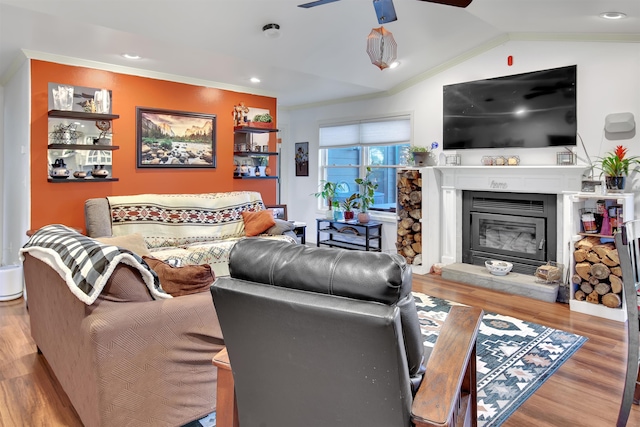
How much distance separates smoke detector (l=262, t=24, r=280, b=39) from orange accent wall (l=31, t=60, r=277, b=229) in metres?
1.71

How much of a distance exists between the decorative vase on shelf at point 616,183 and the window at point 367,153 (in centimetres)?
264

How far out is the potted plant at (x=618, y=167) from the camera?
3730mm

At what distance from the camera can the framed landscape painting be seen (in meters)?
4.95

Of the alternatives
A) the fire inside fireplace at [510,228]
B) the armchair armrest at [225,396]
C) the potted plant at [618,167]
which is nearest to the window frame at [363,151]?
the fire inside fireplace at [510,228]

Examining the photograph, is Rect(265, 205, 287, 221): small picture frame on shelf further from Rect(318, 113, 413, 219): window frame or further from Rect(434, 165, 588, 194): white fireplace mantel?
Rect(434, 165, 588, 194): white fireplace mantel

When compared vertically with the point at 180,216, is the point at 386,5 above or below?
above

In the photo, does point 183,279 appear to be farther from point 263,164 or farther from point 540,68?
point 540,68

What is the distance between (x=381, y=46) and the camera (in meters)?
2.84

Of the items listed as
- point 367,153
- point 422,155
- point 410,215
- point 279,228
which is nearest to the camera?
point 279,228

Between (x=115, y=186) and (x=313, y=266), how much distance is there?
4.29 m

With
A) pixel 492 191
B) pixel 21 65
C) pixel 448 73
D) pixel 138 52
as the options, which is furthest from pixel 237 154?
pixel 492 191

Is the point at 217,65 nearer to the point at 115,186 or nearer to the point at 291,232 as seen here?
the point at 115,186

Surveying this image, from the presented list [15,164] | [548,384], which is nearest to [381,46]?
[548,384]

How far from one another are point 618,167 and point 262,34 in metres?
3.43
